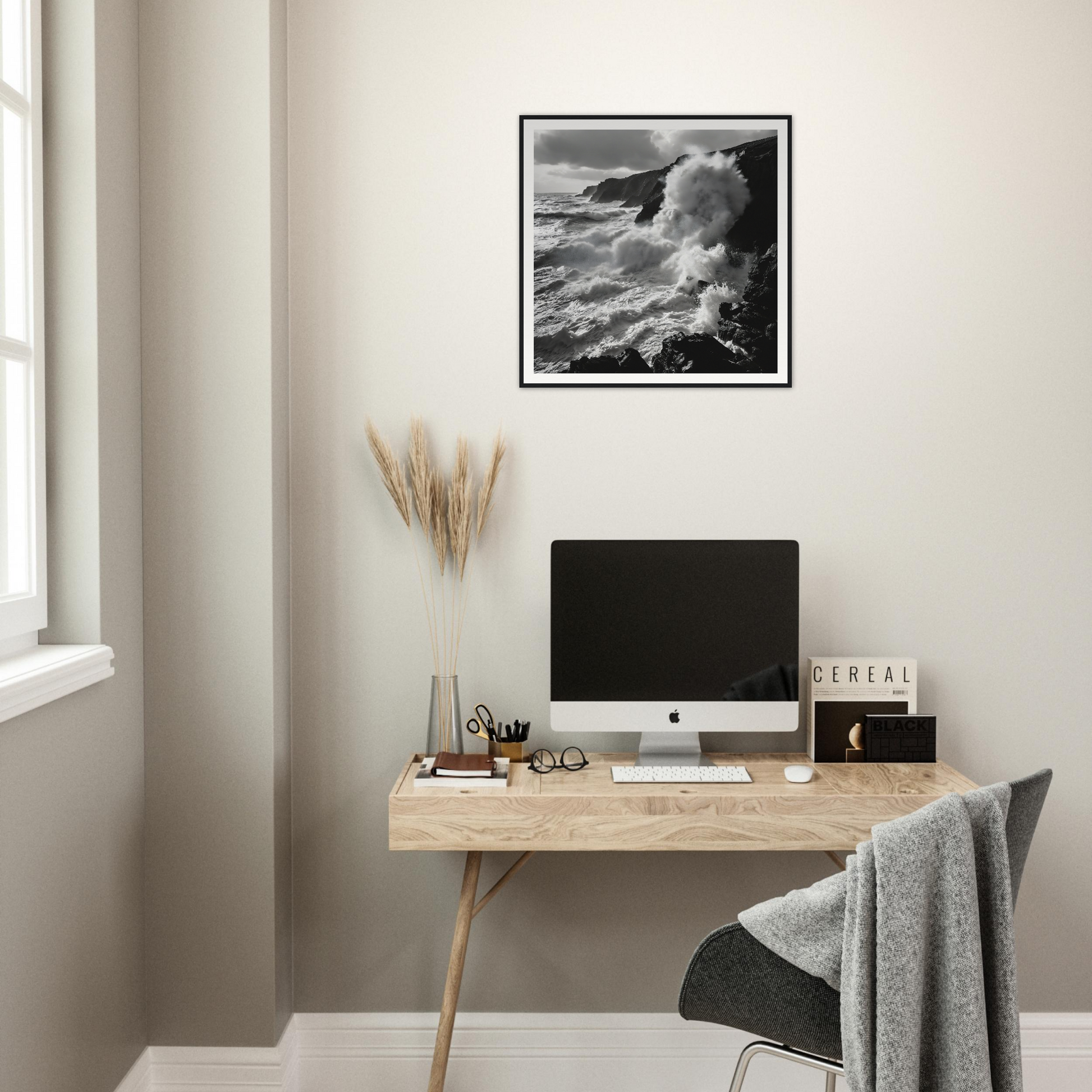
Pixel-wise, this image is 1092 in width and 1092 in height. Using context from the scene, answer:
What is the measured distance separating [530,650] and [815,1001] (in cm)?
100

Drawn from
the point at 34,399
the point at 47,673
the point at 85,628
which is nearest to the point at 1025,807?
the point at 47,673

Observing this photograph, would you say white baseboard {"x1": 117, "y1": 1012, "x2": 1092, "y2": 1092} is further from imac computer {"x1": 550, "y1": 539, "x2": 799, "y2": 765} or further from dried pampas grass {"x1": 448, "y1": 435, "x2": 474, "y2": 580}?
dried pampas grass {"x1": 448, "y1": 435, "x2": 474, "y2": 580}

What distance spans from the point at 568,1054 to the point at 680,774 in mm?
813

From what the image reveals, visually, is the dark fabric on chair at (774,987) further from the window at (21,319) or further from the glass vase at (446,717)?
the window at (21,319)

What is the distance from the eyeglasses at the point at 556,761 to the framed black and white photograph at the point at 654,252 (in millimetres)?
865

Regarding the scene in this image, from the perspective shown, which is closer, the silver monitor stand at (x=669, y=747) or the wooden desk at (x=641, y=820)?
the wooden desk at (x=641, y=820)

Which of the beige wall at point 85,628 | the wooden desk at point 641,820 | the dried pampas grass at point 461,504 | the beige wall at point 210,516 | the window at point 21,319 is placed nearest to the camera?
the beige wall at point 85,628

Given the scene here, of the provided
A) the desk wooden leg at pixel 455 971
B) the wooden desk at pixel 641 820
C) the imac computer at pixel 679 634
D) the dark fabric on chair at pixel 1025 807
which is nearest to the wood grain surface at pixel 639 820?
the wooden desk at pixel 641 820

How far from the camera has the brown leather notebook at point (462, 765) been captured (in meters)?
1.93

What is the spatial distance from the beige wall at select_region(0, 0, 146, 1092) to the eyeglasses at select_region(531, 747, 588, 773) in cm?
87

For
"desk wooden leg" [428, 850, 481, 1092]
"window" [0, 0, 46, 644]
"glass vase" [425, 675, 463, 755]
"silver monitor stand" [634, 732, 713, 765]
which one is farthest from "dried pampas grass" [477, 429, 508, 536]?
"window" [0, 0, 46, 644]

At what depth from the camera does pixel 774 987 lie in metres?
1.50

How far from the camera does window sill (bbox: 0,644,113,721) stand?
1.47 meters

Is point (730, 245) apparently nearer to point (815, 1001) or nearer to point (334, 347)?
point (334, 347)
